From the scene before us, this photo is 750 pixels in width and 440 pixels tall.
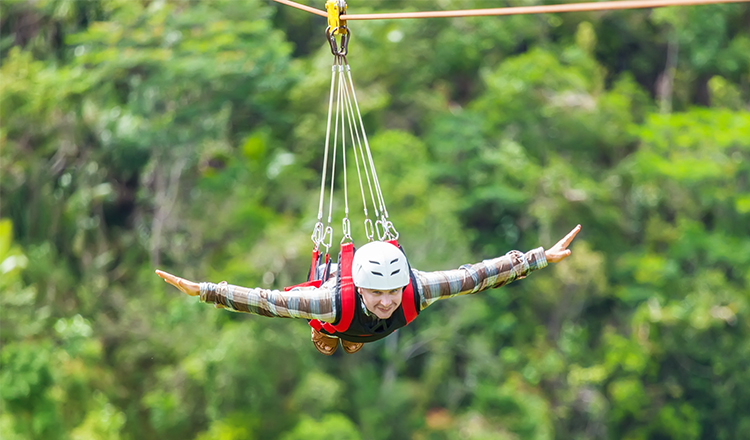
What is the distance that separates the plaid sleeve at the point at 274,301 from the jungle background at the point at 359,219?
10.5 metres

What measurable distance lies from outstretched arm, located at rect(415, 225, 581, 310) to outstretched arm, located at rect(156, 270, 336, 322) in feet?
1.33

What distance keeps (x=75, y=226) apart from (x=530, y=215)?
801 cm

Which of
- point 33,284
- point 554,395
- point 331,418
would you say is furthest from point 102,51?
point 554,395

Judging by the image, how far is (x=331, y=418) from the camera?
1536 centimetres

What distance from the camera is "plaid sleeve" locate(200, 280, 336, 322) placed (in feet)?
13.0

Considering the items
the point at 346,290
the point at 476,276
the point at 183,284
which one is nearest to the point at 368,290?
the point at 346,290

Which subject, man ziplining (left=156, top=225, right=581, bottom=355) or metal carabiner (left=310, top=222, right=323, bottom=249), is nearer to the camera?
man ziplining (left=156, top=225, right=581, bottom=355)

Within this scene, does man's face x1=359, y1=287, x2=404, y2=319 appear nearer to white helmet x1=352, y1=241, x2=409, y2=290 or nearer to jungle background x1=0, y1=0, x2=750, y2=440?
white helmet x1=352, y1=241, x2=409, y2=290

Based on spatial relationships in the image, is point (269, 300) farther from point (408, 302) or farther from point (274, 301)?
point (408, 302)

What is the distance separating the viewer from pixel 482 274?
4.27m

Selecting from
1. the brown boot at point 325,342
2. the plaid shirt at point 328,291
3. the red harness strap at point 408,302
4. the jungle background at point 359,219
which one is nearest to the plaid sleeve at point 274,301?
the plaid shirt at point 328,291

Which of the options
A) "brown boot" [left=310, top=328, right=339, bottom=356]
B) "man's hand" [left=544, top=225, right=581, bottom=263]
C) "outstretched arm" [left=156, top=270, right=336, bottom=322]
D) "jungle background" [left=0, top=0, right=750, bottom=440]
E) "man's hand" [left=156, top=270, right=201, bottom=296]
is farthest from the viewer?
"jungle background" [left=0, top=0, right=750, bottom=440]

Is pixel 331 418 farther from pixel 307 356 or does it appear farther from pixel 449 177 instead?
pixel 449 177

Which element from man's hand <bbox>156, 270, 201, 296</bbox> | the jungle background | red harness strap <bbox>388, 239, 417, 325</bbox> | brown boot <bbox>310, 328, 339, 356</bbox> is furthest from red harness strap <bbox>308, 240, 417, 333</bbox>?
the jungle background
